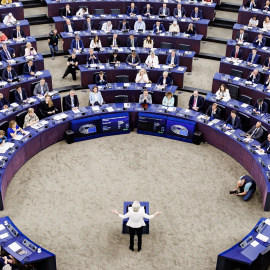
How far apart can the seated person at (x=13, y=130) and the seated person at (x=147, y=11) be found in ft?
38.7

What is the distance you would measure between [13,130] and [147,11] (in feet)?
40.4

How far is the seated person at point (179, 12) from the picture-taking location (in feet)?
79.8

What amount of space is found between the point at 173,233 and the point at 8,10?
16.3 metres

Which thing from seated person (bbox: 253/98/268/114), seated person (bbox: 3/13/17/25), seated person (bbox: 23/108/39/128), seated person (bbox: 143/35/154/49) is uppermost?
seated person (bbox: 3/13/17/25)

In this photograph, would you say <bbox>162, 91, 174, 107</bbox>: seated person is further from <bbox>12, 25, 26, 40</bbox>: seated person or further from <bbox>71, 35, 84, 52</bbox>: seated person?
<bbox>12, 25, 26, 40</bbox>: seated person

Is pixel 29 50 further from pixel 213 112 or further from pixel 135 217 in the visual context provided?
pixel 135 217

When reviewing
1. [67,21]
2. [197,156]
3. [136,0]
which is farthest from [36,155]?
[136,0]

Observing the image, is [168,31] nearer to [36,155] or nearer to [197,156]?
[197,156]

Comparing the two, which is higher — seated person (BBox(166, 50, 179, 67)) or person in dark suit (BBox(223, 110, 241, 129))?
seated person (BBox(166, 50, 179, 67))

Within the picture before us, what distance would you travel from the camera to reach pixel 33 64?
19188 millimetres

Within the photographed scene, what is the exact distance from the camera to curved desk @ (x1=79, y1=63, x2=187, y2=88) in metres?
20.0

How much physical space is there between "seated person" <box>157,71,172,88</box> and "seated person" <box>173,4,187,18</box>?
674 centimetres

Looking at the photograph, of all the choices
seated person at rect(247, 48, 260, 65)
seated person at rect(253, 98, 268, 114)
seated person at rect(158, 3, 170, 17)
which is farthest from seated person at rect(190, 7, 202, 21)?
seated person at rect(253, 98, 268, 114)

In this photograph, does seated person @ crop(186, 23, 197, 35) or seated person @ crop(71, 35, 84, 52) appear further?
seated person @ crop(186, 23, 197, 35)
